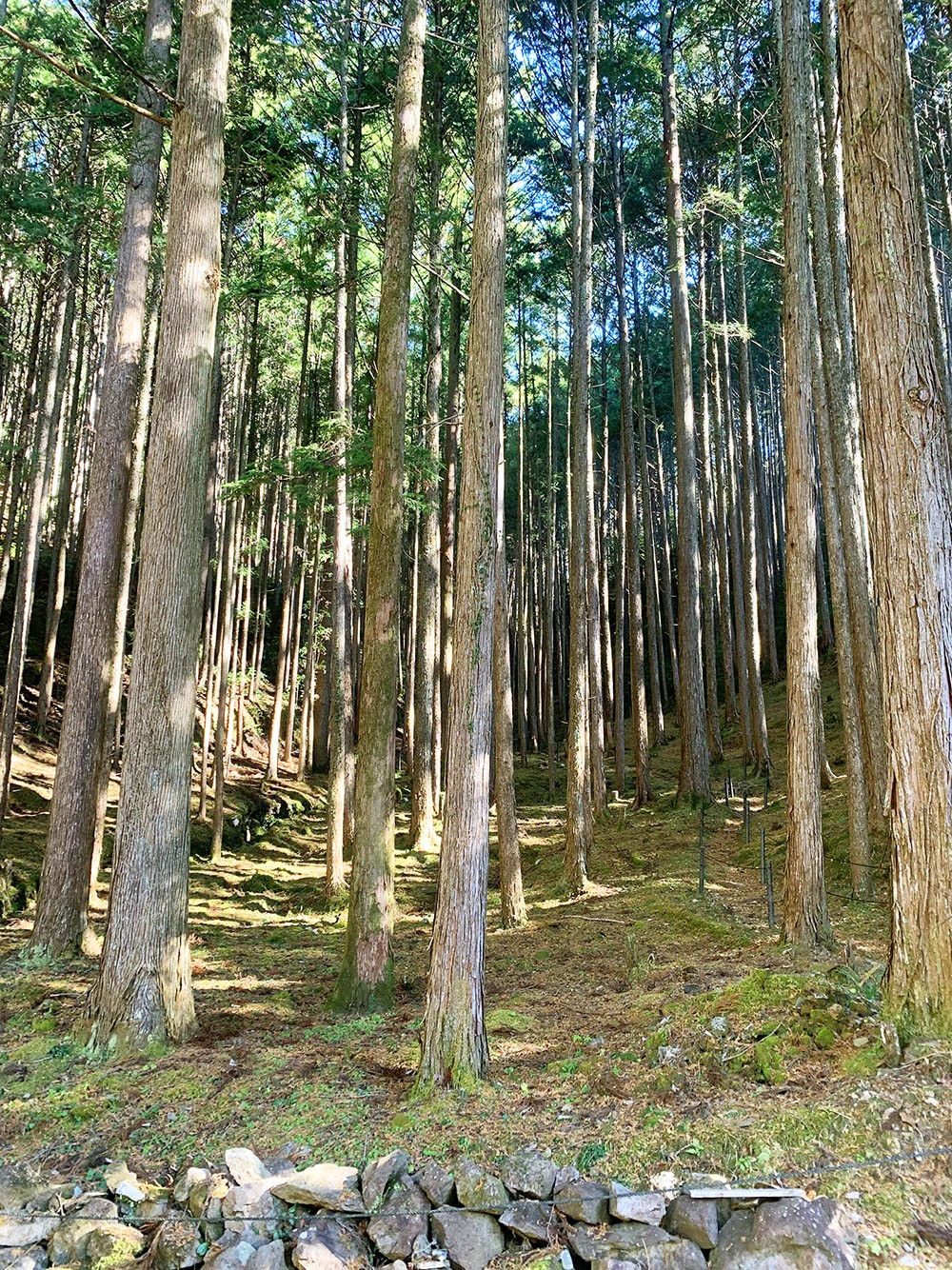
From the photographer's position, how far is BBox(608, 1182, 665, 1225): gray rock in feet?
11.2

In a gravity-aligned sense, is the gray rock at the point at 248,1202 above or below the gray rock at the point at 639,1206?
below

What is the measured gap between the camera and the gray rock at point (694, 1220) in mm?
3291

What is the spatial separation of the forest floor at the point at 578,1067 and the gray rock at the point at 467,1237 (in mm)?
462

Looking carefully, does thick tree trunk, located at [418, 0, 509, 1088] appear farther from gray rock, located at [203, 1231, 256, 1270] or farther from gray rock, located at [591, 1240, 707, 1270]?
gray rock, located at [591, 1240, 707, 1270]

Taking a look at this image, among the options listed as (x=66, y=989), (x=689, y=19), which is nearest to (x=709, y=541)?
(x=689, y=19)

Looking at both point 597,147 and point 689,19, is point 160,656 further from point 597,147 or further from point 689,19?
point 597,147

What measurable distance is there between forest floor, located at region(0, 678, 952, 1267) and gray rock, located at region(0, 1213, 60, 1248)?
39 centimetres

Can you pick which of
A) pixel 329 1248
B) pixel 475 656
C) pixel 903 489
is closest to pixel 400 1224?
pixel 329 1248

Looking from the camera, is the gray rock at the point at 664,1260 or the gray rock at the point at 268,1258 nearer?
the gray rock at the point at 664,1260

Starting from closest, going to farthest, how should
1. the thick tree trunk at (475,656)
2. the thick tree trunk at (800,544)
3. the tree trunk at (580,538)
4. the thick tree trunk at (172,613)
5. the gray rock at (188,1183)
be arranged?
the gray rock at (188,1183), the thick tree trunk at (475,656), the thick tree trunk at (172,613), the thick tree trunk at (800,544), the tree trunk at (580,538)

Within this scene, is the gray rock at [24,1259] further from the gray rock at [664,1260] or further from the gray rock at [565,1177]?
the gray rock at [664,1260]

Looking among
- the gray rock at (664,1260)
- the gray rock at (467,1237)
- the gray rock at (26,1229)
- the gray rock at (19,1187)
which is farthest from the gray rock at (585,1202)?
the gray rock at (19,1187)

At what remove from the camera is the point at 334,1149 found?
425 cm

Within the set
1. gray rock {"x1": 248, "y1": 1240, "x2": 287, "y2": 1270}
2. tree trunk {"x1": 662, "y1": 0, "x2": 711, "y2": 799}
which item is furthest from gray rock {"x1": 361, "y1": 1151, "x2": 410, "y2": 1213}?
tree trunk {"x1": 662, "y1": 0, "x2": 711, "y2": 799}
